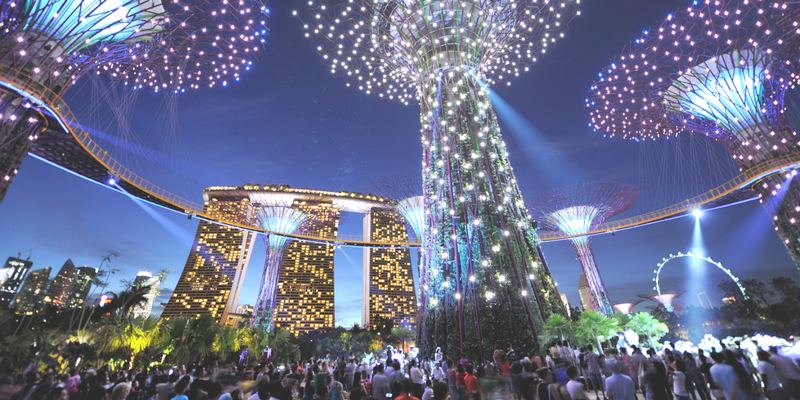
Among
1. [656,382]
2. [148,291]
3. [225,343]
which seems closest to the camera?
[656,382]

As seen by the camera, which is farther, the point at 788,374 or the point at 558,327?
the point at 558,327

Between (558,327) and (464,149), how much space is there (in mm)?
6606

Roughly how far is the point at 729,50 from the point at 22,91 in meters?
24.8

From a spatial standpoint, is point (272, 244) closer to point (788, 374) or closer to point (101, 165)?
point (101, 165)

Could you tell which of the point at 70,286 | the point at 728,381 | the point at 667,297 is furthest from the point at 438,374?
the point at 70,286

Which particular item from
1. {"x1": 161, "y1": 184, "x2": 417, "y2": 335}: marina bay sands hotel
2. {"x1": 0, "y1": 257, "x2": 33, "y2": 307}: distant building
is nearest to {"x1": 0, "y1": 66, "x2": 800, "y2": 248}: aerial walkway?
{"x1": 161, "y1": 184, "x2": 417, "y2": 335}: marina bay sands hotel

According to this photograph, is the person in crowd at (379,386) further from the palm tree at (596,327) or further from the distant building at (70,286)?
the distant building at (70,286)

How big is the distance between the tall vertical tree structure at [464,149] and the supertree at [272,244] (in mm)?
15627

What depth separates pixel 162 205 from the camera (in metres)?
22.6

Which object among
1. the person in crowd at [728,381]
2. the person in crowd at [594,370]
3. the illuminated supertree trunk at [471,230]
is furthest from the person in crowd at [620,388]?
the illuminated supertree trunk at [471,230]

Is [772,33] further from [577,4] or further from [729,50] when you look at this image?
[577,4]

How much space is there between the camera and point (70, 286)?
80.5 meters

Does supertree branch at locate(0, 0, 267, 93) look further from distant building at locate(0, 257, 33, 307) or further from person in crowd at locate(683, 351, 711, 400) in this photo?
distant building at locate(0, 257, 33, 307)

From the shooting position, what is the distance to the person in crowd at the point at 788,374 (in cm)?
477
